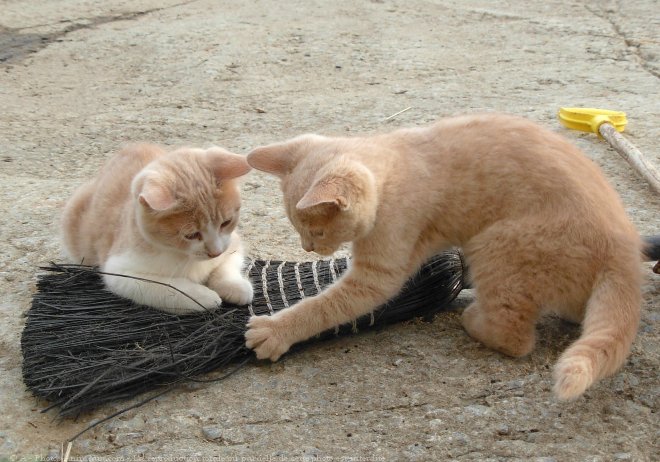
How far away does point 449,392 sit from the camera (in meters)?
2.39

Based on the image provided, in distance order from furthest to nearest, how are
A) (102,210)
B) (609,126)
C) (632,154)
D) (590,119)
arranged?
(590,119), (609,126), (632,154), (102,210)

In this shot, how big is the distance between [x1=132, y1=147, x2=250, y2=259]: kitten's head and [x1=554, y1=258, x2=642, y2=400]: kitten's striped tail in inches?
55.0

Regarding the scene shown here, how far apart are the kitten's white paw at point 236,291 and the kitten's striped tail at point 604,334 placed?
4.16 feet

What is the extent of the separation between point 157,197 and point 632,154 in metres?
2.61

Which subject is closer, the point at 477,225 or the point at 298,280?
the point at 477,225

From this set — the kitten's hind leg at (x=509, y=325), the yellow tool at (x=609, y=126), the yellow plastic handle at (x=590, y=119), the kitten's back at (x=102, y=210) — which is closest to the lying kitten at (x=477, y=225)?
the kitten's hind leg at (x=509, y=325)

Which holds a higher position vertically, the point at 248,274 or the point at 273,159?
the point at 273,159

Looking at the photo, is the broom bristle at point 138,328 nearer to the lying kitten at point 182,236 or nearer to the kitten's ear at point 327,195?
the lying kitten at point 182,236

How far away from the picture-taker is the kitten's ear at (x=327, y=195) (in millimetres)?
2400

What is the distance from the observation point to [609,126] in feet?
14.0

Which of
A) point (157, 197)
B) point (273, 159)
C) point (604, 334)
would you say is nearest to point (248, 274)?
point (273, 159)

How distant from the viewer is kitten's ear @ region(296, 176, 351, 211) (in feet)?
7.88

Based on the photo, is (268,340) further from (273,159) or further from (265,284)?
(273,159)

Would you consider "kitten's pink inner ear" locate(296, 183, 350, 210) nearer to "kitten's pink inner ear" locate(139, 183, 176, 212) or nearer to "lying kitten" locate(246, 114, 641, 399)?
"lying kitten" locate(246, 114, 641, 399)
